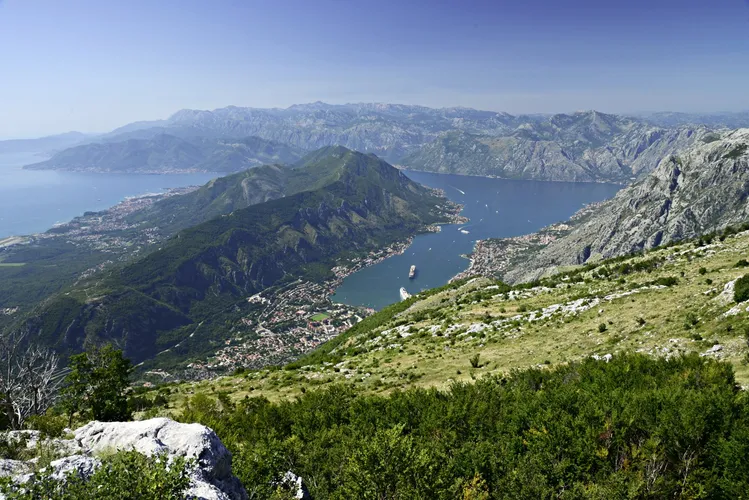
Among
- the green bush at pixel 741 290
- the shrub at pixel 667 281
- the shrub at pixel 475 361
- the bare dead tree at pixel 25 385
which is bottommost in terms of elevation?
the shrub at pixel 475 361

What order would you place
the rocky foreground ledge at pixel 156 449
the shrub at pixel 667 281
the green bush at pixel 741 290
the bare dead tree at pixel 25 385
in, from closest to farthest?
the rocky foreground ledge at pixel 156 449
the green bush at pixel 741 290
the bare dead tree at pixel 25 385
the shrub at pixel 667 281

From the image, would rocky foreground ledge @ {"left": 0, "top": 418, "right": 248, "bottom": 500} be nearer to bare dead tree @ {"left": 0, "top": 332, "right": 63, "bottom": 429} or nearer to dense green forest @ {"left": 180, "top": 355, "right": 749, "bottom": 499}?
dense green forest @ {"left": 180, "top": 355, "right": 749, "bottom": 499}

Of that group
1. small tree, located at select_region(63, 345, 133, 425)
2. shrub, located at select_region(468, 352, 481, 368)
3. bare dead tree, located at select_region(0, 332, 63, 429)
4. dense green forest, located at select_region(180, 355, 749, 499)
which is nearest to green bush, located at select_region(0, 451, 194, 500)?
dense green forest, located at select_region(180, 355, 749, 499)

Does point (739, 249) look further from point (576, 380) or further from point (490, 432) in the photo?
point (490, 432)

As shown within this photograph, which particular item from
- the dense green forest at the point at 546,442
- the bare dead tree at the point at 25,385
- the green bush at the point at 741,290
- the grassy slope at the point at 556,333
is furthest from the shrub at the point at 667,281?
the bare dead tree at the point at 25,385

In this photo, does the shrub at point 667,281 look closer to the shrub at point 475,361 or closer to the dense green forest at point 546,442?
the dense green forest at point 546,442

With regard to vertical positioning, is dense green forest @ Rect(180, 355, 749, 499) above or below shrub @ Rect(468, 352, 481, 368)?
above

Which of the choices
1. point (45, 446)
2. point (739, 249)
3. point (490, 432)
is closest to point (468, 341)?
point (490, 432)
